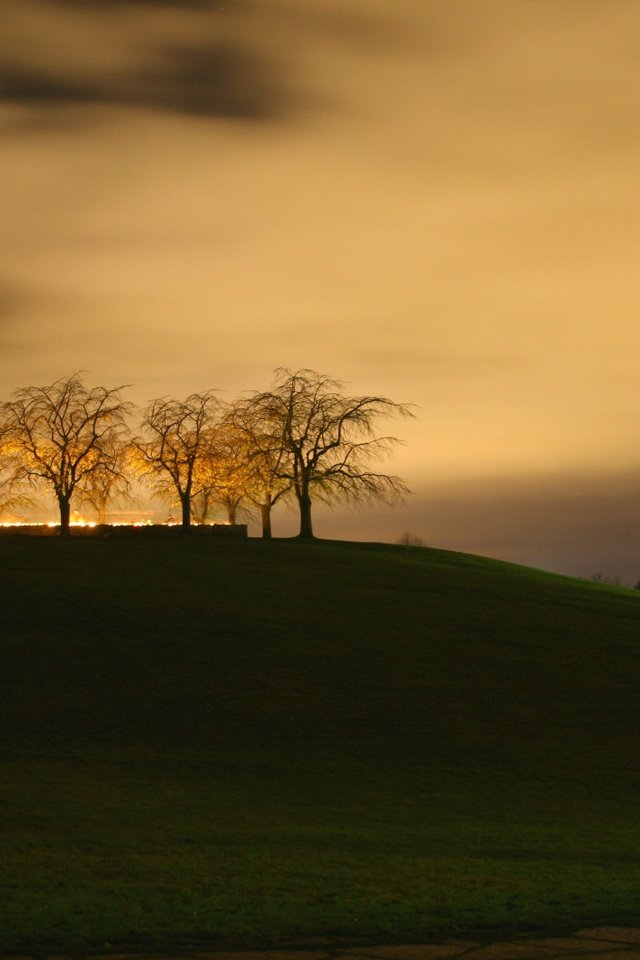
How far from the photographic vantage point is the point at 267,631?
111ft

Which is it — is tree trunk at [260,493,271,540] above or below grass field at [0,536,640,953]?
above

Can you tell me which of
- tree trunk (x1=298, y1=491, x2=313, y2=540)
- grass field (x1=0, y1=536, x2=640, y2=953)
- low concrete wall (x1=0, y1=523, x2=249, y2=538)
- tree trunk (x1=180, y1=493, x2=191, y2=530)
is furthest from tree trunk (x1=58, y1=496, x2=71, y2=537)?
grass field (x1=0, y1=536, x2=640, y2=953)

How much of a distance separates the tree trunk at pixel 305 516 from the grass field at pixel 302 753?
19.3 m

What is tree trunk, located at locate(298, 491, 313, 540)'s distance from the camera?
68.6 meters

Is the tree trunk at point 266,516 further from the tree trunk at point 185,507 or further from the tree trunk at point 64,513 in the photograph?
the tree trunk at point 64,513

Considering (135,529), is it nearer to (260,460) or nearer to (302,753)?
(260,460)

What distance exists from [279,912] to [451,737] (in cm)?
1573

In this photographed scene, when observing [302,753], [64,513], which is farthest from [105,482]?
[302,753]

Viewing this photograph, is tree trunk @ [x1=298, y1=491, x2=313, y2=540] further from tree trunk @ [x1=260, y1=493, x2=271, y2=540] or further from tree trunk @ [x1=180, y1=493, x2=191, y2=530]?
tree trunk @ [x1=180, y1=493, x2=191, y2=530]

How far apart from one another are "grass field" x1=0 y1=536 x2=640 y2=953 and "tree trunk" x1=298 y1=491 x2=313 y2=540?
19.3 metres

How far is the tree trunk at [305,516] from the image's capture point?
68.6m

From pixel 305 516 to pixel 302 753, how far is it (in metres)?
46.4

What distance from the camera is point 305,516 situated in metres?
69.4

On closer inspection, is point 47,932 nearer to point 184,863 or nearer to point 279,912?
point 279,912
